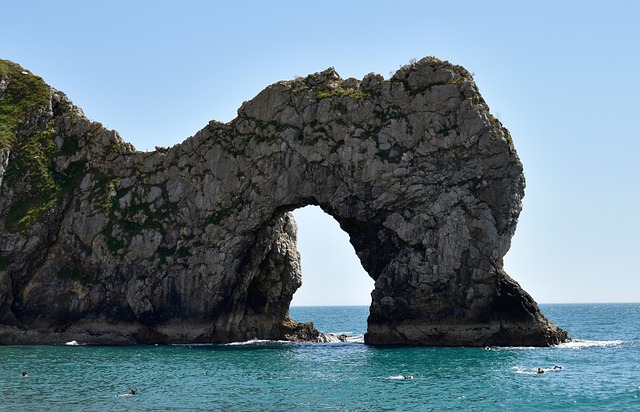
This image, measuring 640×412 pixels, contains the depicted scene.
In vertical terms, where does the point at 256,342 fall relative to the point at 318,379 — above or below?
above

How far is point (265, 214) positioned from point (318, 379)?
2606 cm

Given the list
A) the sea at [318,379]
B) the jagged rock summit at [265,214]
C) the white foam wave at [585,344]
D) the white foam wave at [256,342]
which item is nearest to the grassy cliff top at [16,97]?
the jagged rock summit at [265,214]

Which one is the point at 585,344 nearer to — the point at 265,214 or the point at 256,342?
the point at 256,342

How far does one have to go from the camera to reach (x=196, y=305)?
7462cm

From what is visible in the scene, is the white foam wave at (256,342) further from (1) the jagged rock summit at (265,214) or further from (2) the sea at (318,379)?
(2) the sea at (318,379)

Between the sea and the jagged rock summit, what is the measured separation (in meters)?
4.58

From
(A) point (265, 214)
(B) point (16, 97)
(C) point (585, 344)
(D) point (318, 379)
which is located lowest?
(D) point (318, 379)

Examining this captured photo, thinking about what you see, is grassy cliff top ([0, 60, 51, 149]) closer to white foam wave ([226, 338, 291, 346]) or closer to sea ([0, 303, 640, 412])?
sea ([0, 303, 640, 412])

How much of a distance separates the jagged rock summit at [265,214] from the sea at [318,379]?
4.58 meters

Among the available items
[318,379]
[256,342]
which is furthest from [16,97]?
[318,379]

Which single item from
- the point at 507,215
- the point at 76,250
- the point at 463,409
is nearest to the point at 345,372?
the point at 463,409

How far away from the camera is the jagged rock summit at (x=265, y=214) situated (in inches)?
2729

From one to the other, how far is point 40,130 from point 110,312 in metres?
21.0

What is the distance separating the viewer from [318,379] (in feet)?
168
